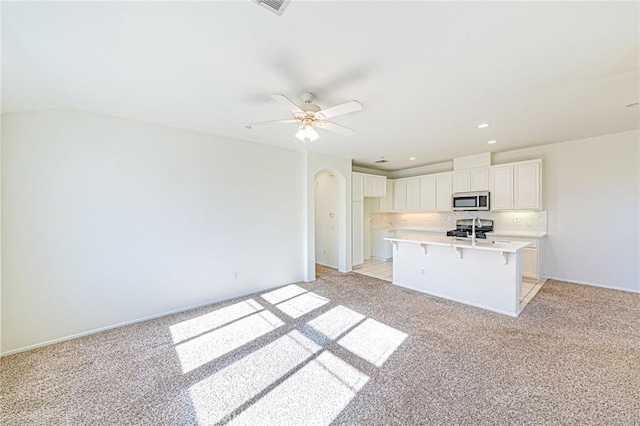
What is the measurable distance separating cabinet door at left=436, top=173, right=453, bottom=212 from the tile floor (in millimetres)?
2018

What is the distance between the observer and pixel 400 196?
6.86m

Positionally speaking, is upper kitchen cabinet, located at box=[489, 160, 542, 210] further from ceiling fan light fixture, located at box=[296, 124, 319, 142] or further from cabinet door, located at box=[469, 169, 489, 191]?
ceiling fan light fixture, located at box=[296, 124, 319, 142]

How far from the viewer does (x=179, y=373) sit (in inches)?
83.2

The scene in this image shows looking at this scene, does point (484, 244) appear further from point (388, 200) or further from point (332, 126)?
point (388, 200)

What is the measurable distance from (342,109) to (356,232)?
13.1ft

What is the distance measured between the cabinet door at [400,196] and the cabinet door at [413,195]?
0.12 meters

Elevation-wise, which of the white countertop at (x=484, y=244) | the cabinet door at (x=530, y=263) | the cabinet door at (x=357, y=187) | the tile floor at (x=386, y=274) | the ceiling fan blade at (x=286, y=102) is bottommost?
the tile floor at (x=386, y=274)

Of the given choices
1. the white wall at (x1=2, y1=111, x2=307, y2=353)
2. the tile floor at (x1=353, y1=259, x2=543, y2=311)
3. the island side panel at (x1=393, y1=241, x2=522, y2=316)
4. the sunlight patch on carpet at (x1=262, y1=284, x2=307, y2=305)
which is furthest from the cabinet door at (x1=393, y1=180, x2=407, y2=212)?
the white wall at (x1=2, y1=111, x2=307, y2=353)

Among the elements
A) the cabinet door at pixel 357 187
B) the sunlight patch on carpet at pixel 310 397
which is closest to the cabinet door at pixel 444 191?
the cabinet door at pixel 357 187

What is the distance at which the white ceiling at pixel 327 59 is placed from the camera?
1.45m

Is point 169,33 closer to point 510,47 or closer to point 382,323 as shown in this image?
point 510,47

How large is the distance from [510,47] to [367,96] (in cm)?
120

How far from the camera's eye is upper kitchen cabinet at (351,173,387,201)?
5824 mm

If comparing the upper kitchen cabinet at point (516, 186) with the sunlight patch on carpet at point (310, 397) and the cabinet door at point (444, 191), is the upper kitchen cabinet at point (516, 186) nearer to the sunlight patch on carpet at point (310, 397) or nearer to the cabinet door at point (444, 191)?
the cabinet door at point (444, 191)
